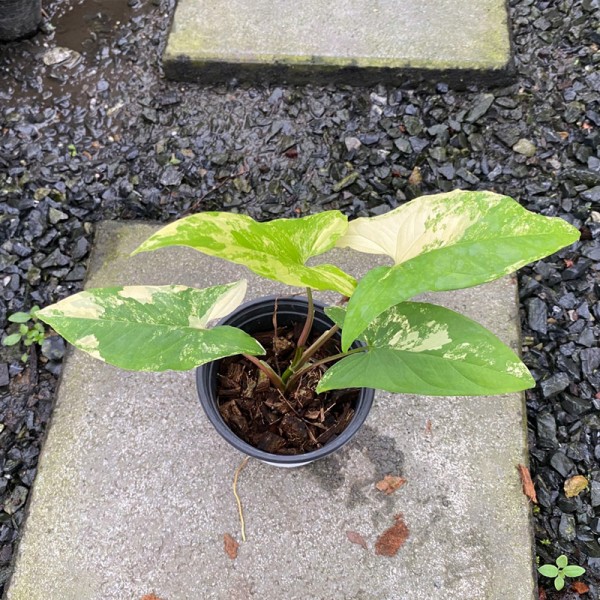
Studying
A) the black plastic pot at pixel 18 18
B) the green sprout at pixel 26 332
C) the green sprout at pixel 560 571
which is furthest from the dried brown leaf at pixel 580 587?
the black plastic pot at pixel 18 18

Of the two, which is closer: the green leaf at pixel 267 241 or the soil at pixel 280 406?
the green leaf at pixel 267 241

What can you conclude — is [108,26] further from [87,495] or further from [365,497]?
[365,497]

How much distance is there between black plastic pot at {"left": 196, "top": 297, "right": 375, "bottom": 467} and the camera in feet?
3.75

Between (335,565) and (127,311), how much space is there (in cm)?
75

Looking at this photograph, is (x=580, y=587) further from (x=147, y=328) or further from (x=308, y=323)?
(x=147, y=328)

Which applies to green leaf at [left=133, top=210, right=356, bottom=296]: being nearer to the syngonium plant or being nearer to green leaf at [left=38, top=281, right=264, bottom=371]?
the syngonium plant

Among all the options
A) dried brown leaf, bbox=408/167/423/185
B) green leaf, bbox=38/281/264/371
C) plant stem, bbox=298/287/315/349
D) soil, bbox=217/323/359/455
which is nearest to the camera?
green leaf, bbox=38/281/264/371

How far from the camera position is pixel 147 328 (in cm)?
97

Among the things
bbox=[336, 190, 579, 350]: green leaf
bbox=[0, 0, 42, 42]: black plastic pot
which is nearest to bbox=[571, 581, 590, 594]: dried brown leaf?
bbox=[336, 190, 579, 350]: green leaf

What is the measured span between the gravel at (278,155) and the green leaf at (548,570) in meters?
0.31

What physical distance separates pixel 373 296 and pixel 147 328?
403 millimetres

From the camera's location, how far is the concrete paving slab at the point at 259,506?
1295 mm

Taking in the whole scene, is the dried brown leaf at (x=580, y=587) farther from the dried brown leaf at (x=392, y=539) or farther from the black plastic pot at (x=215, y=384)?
the black plastic pot at (x=215, y=384)

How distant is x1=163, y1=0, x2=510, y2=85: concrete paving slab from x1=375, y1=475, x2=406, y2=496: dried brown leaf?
51.2 inches
